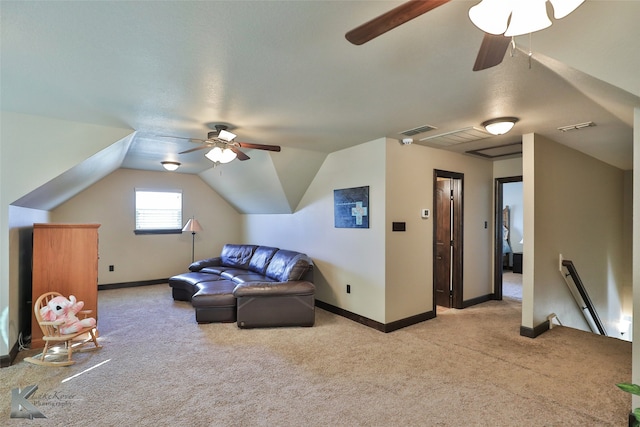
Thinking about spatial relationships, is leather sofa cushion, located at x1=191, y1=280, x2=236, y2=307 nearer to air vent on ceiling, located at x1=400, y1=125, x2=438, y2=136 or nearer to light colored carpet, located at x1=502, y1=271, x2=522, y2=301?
air vent on ceiling, located at x1=400, y1=125, x2=438, y2=136

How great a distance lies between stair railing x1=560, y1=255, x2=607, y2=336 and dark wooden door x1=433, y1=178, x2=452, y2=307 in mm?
1449

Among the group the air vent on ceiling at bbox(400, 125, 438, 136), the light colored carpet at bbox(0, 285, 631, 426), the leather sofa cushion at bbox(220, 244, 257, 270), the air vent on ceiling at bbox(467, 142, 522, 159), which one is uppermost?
the air vent on ceiling at bbox(467, 142, 522, 159)

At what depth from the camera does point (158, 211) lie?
6645 millimetres

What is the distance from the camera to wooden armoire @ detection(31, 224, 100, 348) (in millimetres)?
3393

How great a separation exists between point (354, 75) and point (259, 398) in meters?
2.48

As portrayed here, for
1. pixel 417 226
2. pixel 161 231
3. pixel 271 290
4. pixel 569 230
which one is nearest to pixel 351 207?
pixel 417 226

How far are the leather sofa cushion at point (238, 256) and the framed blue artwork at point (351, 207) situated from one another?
220 cm

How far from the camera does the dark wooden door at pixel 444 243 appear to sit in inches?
198

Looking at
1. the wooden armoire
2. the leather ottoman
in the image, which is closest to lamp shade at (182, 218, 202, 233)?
the leather ottoman

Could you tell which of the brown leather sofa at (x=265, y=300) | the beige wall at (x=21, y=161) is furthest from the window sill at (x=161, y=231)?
the beige wall at (x=21, y=161)

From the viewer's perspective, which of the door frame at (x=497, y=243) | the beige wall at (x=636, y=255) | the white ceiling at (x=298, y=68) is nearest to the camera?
the white ceiling at (x=298, y=68)

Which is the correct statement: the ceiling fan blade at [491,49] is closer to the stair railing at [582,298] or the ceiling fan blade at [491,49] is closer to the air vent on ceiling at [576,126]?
the air vent on ceiling at [576,126]

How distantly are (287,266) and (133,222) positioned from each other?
146 inches

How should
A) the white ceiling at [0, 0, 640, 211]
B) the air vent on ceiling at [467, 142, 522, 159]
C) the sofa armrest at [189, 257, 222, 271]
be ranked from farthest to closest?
the sofa armrest at [189, 257, 222, 271]
the air vent on ceiling at [467, 142, 522, 159]
the white ceiling at [0, 0, 640, 211]
